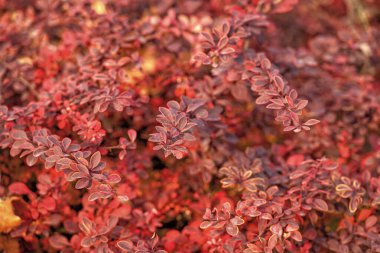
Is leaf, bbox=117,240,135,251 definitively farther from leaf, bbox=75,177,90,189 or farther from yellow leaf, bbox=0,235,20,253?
yellow leaf, bbox=0,235,20,253

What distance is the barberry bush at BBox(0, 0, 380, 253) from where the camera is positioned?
6.34 ft

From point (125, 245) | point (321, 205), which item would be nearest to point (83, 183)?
point (125, 245)

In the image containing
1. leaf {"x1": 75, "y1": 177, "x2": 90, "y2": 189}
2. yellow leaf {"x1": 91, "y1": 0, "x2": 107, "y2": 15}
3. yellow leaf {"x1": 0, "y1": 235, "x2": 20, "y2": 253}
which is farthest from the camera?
yellow leaf {"x1": 91, "y1": 0, "x2": 107, "y2": 15}

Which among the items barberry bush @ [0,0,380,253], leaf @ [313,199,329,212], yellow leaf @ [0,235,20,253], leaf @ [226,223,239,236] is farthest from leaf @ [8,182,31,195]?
leaf @ [313,199,329,212]

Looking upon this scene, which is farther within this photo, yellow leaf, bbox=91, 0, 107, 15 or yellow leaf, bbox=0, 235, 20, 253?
yellow leaf, bbox=91, 0, 107, 15

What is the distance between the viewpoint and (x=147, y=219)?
7.09 ft

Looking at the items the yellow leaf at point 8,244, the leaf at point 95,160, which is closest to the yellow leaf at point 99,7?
the leaf at point 95,160

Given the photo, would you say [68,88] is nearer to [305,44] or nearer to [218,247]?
[218,247]

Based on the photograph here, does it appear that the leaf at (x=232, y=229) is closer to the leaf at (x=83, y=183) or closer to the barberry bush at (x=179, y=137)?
the barberry bush at (x=179, y=137)

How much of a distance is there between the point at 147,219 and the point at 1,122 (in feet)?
2.36

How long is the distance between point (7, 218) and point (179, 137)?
84 cm

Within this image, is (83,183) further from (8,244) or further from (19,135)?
(8,244)

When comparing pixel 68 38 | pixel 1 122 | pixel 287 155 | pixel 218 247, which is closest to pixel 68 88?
pixel 1 122

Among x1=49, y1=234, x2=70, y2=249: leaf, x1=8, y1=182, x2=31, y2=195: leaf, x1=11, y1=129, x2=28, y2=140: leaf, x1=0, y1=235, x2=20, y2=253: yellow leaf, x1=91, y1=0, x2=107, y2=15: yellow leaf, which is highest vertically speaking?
x1=91, y1=0, x2=107, y2=15: yellow leaf
